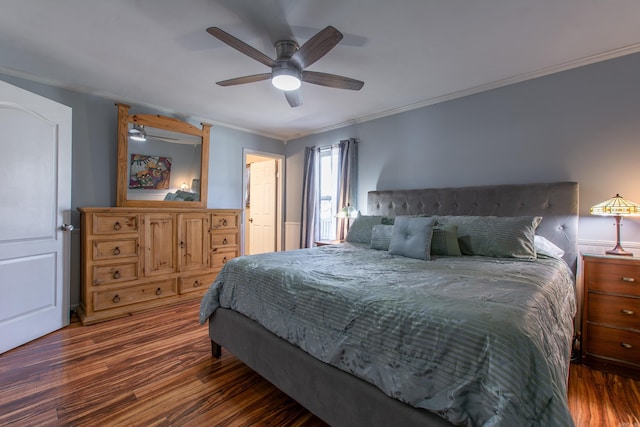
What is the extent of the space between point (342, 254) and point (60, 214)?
2.69 meters

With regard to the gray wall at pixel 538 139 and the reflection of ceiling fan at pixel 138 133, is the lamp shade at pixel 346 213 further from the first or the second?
the reflection of ceiling fan at pixel 138 133

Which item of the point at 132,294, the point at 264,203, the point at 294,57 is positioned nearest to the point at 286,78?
the point at 294,57

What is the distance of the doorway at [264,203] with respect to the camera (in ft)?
17.0

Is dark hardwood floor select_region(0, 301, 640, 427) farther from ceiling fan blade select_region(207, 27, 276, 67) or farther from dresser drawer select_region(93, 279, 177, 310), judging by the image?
ceiling fan blade select_region(207, 27, 276, 67)

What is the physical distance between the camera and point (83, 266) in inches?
113

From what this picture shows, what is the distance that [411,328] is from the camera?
1.09 meters

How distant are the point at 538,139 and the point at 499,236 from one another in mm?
1153

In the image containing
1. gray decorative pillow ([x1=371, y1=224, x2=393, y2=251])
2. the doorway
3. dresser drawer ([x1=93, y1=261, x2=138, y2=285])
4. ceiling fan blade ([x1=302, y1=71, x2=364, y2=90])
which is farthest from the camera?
the doorway

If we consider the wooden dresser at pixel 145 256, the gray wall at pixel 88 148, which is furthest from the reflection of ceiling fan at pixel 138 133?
the wooden dresser at pixel 145 256

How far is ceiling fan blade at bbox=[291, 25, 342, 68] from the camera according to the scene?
170cm

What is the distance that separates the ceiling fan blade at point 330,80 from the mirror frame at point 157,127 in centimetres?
218

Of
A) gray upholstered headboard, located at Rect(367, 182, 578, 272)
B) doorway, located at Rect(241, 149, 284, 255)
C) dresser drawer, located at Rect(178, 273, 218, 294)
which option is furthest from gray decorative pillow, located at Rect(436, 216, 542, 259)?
doorway, located at Rect(241, 149, 284, 255)

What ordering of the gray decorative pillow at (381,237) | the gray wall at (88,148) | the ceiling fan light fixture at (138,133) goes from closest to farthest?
1. the gray decorative pillow at (381,237)
2. the gray wall at (88,148)
3. the ceiling fan light fixture at (138,133)

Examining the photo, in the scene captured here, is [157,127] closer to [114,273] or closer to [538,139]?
[114,273]
